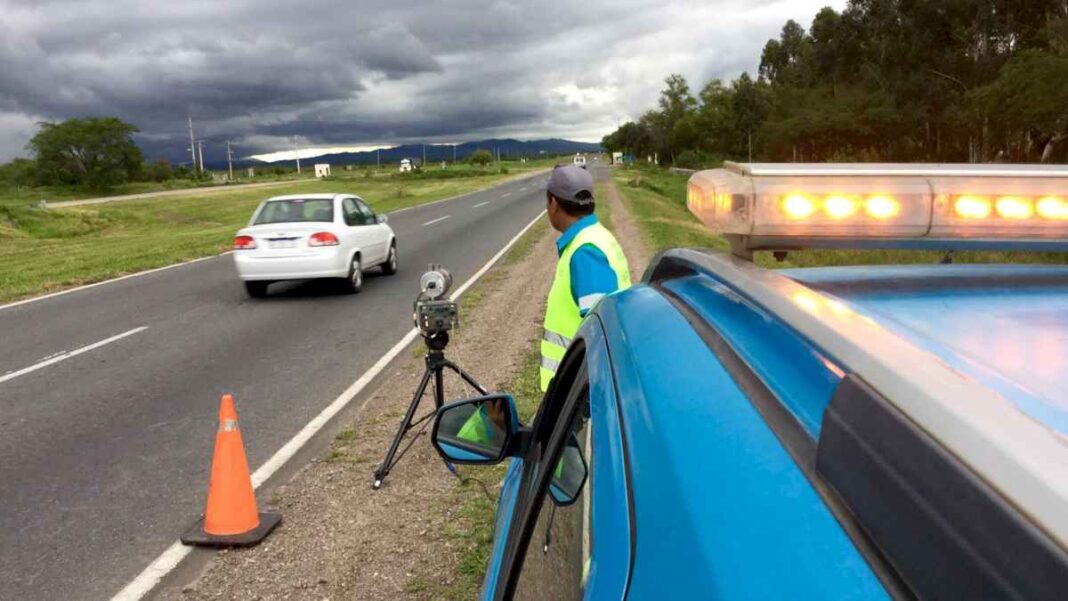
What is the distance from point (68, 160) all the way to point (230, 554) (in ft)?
271

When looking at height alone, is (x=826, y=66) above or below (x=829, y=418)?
above

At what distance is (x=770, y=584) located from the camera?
815mm

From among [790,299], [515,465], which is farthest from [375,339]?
[790,299]

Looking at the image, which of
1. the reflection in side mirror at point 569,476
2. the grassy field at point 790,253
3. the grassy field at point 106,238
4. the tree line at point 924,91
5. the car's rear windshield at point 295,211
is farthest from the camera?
the tree line at point 924,91

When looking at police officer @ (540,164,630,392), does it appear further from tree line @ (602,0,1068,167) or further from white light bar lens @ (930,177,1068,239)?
tree line @ (602,0,1068,167)

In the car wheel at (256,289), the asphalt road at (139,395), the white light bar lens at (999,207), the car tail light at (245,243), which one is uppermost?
the white light bar lens at (999,207)

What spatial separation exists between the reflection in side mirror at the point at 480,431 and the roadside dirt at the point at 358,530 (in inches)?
80.8

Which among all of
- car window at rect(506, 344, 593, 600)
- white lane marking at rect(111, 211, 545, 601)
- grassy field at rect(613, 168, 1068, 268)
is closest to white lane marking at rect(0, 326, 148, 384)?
white lane marking at rect(111, 211, 545, 601)

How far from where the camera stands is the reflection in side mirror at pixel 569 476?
1760mm

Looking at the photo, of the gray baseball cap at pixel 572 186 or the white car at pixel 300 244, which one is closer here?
the gray baseball cap at pixel 572 186

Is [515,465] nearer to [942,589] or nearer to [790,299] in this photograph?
[790,299]

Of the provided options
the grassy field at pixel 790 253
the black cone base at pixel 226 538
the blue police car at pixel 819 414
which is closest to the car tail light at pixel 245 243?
the grassy field at pixel 790 253

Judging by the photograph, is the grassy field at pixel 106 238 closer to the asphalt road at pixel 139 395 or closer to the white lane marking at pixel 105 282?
the white lane marking at pixel 105 282

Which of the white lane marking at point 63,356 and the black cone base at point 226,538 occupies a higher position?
the white lane marking at point 63,356
